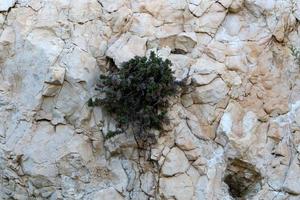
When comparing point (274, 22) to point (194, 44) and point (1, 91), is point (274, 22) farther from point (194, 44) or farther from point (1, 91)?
point (1, 91)

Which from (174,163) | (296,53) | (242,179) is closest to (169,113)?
(174,163)

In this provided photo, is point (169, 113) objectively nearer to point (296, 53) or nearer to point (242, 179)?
point (242, 179)

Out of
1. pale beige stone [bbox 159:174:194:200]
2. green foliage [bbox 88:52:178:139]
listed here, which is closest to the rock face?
Result: pale beige stone [bbox 159:174:194:200]

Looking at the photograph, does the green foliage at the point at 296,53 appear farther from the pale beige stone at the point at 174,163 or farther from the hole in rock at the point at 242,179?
the pale beige stone at the point at 174,163

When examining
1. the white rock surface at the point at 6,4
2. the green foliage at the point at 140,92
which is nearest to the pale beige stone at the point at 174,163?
the green foliage at the point at 140,92

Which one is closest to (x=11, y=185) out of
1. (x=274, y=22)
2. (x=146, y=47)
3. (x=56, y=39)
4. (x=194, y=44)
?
(x=56, y=39)

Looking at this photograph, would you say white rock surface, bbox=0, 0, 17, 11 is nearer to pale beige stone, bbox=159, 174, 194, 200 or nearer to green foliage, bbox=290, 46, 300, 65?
pale beige stone, bbox=159, 174, 194, 200
